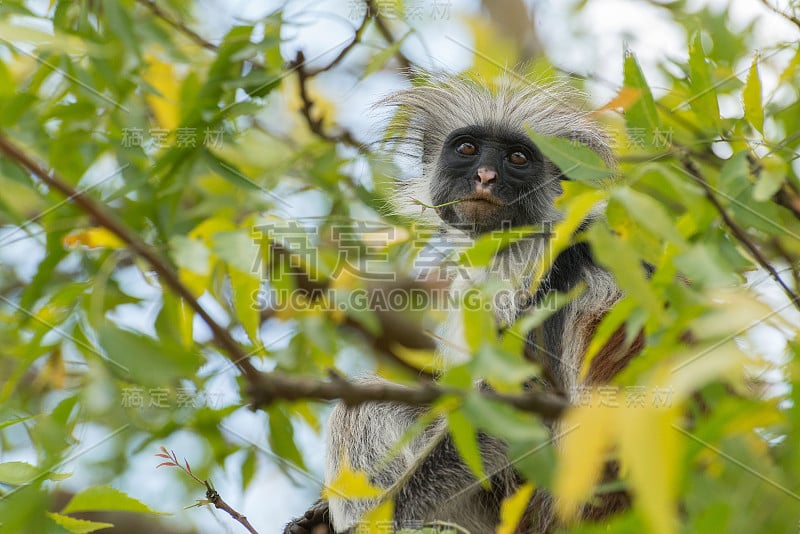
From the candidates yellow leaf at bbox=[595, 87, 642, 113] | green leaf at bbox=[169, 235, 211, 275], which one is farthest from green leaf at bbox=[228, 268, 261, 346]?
yellow leaf at bbox=[595, 87, 642, 113]

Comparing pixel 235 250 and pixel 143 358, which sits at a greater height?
pixel 235 250

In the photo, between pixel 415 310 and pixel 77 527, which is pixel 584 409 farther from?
pixel 415 310

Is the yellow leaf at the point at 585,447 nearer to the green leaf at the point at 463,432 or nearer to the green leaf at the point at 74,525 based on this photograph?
the green leaf at the point at 463,432

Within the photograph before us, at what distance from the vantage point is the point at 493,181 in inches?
151

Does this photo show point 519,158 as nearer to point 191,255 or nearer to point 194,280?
point 194,280

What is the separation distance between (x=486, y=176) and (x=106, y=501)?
209 centimetres

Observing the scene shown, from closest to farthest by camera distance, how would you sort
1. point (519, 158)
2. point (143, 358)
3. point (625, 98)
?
point (143, 358)
point (625, 98)
point (519, 158)

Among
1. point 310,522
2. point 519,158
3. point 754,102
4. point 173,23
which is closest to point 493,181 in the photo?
point 519,158

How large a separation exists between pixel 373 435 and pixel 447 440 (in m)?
0.36

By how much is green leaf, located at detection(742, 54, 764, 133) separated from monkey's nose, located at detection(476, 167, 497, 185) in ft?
4.80

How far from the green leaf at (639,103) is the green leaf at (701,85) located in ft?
0.83

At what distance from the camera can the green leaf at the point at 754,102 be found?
2436mm

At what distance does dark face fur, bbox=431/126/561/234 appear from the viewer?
381 cm

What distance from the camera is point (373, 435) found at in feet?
11.8
